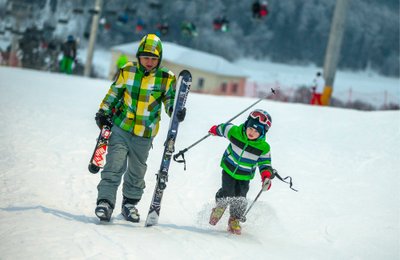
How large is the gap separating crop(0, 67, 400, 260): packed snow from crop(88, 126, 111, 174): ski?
47 cm

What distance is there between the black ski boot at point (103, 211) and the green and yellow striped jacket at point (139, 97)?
69cm

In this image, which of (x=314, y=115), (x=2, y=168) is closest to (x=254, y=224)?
(x=2, y=168)

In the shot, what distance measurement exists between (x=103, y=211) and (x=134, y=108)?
96 centimetres

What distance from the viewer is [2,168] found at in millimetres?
6984

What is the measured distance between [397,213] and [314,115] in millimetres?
5880

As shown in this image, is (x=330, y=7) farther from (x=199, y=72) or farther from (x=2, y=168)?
(x=2, y=168)

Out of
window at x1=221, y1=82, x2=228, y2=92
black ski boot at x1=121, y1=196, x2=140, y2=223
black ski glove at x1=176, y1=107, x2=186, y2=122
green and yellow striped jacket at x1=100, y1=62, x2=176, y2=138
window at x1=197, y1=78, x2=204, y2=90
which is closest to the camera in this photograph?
black ski glove at x1=176, y1=107, x2=186, y2=122

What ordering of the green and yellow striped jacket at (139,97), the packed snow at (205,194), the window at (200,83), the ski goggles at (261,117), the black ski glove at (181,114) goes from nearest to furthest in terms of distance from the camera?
the packed snow at (205,194)
the black ski glove at (181,114)
the green and yellow striped jacket at (139,97)
the ski goggles at (261,117)
the window at (200,83)

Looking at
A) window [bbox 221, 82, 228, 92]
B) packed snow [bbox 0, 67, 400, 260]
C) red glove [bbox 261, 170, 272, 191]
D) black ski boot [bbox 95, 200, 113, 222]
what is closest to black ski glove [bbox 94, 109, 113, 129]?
black ski boot [bbox 95, 200, 113, 222]

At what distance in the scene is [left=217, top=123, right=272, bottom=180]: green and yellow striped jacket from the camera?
5.63 metres

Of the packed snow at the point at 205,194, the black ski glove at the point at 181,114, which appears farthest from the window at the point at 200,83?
the black ski glove at the point at 181,114

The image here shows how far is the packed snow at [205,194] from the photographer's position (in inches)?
175

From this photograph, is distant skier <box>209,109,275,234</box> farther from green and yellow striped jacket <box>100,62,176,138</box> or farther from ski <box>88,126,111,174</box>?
ski <box>88,126,111,174</box>

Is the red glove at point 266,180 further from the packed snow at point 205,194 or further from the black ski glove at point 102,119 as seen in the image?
the black ski glove at point 102,119
